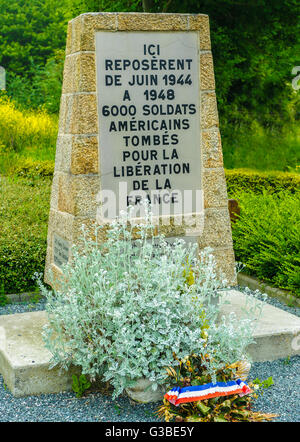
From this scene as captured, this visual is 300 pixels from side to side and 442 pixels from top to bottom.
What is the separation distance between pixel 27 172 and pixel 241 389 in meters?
7.57

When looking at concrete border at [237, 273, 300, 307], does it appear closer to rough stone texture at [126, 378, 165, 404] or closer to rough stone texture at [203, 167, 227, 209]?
rough stone texture at [203, 167, 227, 209]

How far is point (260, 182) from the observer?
31.6 ft

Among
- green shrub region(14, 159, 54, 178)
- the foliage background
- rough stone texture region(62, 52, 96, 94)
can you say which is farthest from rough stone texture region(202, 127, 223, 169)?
the foliage background

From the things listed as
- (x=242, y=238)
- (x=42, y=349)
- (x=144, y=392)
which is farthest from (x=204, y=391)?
(x=242, y=238)

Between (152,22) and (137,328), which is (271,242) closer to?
(152,22)

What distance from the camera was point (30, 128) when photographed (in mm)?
12375

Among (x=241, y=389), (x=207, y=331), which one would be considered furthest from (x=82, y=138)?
(x=241, y=389)

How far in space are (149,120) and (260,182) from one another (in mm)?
5386

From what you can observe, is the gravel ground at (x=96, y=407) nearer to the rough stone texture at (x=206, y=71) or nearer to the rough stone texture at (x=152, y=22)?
the rough stone texture at (x=206, y=71)

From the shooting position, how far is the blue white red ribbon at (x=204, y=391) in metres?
3.21

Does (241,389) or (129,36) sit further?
(129,36)

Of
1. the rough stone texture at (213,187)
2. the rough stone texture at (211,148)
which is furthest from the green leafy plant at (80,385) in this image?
the rough stone texture at (211,148)
